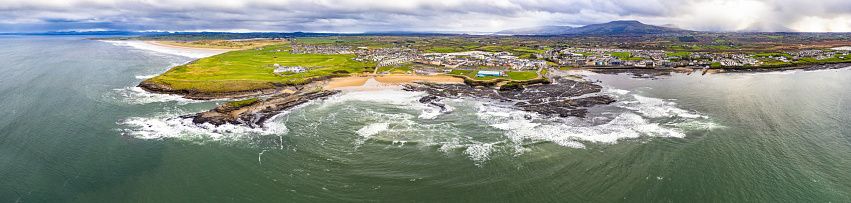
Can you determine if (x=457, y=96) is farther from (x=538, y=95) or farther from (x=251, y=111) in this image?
(x=251, y=111)

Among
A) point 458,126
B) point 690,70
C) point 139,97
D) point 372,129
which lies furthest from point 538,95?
point 139,97

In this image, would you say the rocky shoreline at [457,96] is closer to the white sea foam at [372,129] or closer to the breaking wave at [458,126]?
the breaking wave at [458,126]

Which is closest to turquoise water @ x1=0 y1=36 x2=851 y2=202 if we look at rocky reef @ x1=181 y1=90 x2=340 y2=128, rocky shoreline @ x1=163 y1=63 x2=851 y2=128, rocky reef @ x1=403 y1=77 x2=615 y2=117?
rocky reef @ x1=181 y1=90 x2=340 y2=128

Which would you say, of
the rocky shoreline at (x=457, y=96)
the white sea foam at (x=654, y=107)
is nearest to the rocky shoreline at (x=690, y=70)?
the rocky shoreline at (x=457, y=96)

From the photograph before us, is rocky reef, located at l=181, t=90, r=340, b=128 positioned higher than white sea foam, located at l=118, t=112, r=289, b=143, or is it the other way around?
rocky reef, located at l=181, t=90, r=340, b=128

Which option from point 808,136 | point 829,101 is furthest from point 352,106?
point 829,101

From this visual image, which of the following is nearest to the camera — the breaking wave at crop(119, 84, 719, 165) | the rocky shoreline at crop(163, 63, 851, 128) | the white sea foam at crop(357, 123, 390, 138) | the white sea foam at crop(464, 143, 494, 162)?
the white sea foam at crop(464, 143, 494, 162)

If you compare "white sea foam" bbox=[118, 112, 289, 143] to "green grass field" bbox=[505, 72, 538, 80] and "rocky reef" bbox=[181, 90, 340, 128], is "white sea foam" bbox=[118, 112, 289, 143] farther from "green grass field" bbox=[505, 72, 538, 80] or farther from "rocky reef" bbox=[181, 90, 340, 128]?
"green grass field" bbox=[505, 72, 538, 80]
